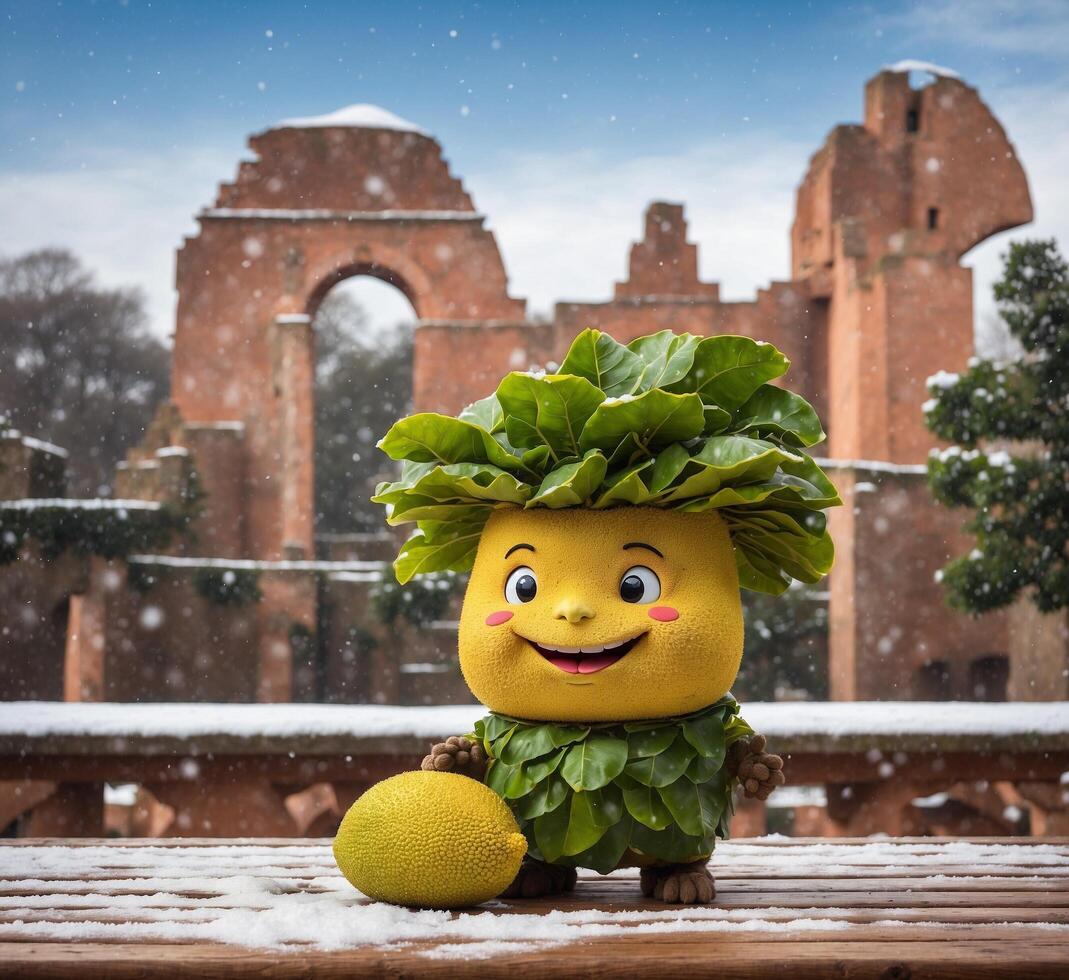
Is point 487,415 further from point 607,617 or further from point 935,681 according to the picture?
point 935,681

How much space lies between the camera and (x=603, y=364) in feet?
7.86

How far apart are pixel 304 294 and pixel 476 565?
18.4 m

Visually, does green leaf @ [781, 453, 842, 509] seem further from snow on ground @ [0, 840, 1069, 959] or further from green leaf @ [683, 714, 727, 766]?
snow on ground @ [0, 840, 1069, 959]

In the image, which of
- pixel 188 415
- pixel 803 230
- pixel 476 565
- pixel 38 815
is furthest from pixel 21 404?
pixel 476 565

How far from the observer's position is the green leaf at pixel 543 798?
2238 mm

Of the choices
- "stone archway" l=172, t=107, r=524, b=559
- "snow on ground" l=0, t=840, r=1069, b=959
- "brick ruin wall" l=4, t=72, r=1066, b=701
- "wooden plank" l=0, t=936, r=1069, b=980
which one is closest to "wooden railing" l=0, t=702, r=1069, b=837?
"snow on ground" l=0, t=840, r=1069, b=959

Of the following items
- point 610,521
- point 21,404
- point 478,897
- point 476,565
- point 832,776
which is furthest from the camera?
point 21,404

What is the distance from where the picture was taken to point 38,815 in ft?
15.3

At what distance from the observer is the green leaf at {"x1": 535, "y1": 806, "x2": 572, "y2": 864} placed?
223 centimetres

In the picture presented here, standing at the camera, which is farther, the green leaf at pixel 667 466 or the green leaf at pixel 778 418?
the green leaf at pixel 778 418

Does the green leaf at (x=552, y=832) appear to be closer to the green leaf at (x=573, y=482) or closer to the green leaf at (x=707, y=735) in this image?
the green leaf at (x=707, y=735)

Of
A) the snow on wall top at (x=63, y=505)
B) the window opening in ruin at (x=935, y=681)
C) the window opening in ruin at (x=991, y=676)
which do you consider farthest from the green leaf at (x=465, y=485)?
the window opening in ruin at (x=991, y=676)

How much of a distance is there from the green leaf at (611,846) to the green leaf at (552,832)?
0.06 meters

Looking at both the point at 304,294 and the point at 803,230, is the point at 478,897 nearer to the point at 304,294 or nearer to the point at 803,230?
the point at 304,294
